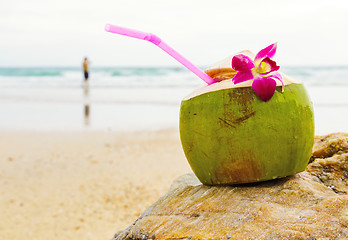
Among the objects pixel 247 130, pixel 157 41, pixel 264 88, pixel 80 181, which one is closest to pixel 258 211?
pixel 247 130

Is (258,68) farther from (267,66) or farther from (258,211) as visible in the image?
(258,211)

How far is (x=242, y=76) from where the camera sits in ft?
4.40

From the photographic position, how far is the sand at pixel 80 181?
362 centimetres

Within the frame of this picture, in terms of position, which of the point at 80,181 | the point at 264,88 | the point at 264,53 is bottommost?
the point at 80,181

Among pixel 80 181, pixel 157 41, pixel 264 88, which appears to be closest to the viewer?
pixel 264 88

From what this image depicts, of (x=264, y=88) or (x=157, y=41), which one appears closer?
(x=264, y=88)

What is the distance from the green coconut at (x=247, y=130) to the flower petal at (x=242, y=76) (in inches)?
0.7

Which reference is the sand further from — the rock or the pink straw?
the pink straw

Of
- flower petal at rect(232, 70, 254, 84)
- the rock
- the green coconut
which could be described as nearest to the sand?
the rock

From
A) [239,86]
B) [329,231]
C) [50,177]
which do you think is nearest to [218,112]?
[239,86]

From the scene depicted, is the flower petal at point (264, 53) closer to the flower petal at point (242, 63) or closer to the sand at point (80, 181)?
the flower petal at point (242, 63)

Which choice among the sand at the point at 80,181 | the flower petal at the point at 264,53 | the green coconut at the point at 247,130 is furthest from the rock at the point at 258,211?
the sand at the point at 80,181

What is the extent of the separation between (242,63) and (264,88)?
129mm

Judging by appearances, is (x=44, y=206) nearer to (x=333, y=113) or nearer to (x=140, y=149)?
(x=140, y=149)
